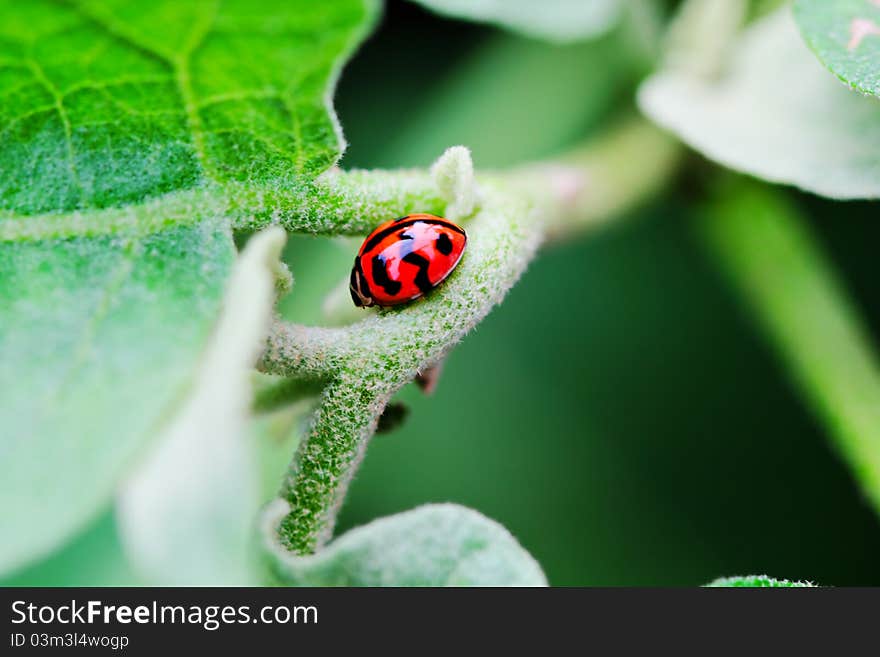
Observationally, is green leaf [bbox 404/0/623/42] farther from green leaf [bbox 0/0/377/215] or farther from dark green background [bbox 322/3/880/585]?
green leaf [bbox 0/0/377/215]

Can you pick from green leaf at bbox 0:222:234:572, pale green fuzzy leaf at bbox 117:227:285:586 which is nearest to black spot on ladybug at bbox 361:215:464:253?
green leaf at bbox 0:222:234:572

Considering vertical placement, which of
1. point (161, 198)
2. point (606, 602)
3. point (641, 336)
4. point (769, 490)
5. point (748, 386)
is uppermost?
point (641, 336)

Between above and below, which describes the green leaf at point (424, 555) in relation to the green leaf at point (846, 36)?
below

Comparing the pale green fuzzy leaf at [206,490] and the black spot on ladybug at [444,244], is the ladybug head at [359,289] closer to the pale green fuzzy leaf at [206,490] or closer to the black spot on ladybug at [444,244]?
the black spot on ladybug at [444,244]

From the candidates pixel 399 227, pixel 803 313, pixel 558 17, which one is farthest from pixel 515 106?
pixel 399 227

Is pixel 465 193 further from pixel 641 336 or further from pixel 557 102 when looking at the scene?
pixel 641 336

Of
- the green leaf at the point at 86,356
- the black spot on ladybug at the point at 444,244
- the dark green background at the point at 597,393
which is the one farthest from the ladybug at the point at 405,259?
the dark green background at the point at 597,393

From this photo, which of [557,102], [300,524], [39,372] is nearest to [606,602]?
[300,524]
